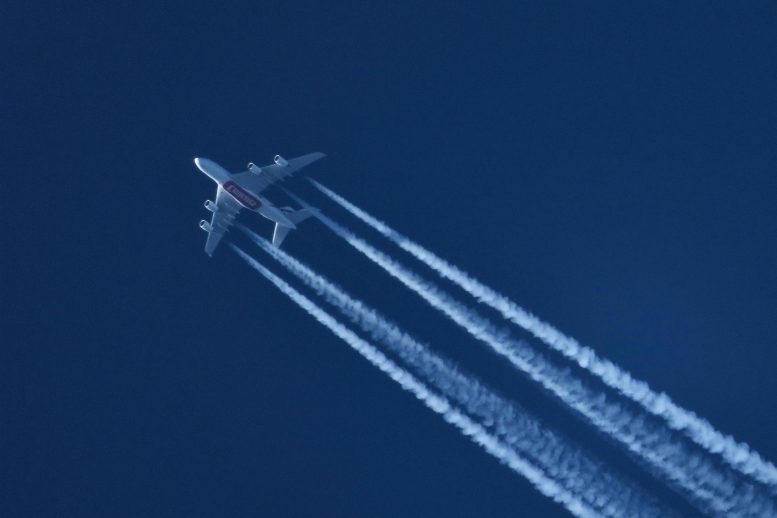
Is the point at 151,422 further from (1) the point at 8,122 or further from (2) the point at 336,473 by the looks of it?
(1) the point at 8,122

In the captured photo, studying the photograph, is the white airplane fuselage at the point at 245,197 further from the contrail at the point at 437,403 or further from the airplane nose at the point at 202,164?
the contrail at the point at 437,403

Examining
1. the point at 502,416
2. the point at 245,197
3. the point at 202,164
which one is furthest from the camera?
the point at 202,164

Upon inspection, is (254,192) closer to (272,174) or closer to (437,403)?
(272,174)

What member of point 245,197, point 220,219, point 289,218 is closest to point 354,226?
point 289,218

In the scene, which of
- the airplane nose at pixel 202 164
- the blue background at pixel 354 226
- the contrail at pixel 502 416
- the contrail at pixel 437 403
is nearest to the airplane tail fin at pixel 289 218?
the contrail at pixel 502 416

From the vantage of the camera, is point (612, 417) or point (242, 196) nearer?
point (612, 417)

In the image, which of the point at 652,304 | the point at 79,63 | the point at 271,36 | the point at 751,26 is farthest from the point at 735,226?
the point at 79,63

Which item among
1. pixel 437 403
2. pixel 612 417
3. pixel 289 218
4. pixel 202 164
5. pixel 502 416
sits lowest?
pixel 437 403

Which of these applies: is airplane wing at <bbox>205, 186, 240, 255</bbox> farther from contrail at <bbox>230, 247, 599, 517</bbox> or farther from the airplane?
contrail at <bbox>230, 247, 599, 517</bbox>
